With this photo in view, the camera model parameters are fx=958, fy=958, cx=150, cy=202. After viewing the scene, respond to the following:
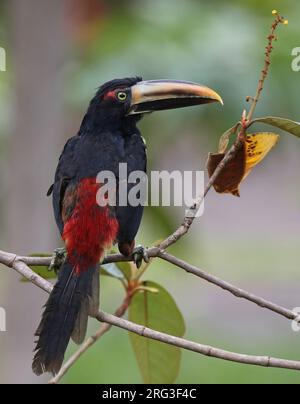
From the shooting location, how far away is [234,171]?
2.45m

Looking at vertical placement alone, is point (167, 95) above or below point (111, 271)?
above

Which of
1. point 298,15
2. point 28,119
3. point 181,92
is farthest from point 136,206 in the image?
point 298,15

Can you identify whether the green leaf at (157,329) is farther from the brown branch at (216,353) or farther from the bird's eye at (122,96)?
the bird's eye at (122,96)

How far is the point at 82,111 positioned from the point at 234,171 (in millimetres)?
3024

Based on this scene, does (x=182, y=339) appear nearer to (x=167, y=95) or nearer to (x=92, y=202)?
(x=92, y=202)

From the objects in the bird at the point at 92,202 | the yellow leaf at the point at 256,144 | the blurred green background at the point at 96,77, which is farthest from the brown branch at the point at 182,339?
the blurred green background at the point at 96,77

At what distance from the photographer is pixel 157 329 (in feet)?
8.50

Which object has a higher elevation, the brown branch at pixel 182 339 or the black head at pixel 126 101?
the black head at pixel 126 101

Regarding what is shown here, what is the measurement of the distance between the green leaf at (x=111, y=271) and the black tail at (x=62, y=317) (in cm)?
6

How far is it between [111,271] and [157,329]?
23cm

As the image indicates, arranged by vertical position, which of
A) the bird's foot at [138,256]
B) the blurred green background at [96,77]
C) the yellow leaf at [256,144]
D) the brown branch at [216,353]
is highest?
the blurred green background at [96,77]

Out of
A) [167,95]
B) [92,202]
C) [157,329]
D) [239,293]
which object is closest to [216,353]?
[239,293]

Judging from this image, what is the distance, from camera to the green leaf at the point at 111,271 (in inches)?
105

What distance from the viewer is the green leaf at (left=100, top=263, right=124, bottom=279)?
267cm
